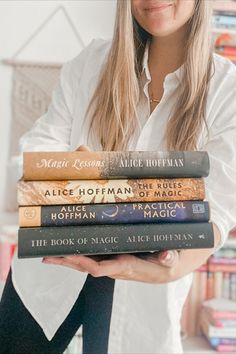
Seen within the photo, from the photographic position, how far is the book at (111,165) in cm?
52

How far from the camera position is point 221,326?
127 cm

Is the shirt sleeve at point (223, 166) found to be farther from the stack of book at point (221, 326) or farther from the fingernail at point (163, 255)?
the stack of book at point (221, 326)

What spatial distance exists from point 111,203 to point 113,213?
0.05 ft

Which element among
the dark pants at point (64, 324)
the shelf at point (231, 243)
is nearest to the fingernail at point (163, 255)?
the dark pants at point (64, 324)

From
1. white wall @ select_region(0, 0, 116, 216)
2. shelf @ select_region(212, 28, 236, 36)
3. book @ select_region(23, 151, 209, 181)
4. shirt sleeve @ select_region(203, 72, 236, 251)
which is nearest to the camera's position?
book @ select_region(23, 151, 209, 181)

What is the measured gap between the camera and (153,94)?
864mm

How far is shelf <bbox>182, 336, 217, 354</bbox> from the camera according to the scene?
1.29 meters

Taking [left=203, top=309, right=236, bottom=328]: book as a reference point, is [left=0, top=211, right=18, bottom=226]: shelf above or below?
above

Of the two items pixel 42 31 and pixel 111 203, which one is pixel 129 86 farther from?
pixel 42 31

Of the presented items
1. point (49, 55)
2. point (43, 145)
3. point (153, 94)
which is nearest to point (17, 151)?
point (49, 55)

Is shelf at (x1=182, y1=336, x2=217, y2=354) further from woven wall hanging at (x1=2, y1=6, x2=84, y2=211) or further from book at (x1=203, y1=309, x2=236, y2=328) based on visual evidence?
woven wall hanging at (x1=2, y1=6, x2=84, y2=211)

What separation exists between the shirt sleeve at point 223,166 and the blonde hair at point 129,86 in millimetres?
51

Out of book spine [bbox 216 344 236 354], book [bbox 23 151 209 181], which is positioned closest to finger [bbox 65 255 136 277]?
book [bbox 23 151 209 181]

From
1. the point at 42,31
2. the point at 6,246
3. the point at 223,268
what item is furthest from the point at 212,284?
the point at 42,31
